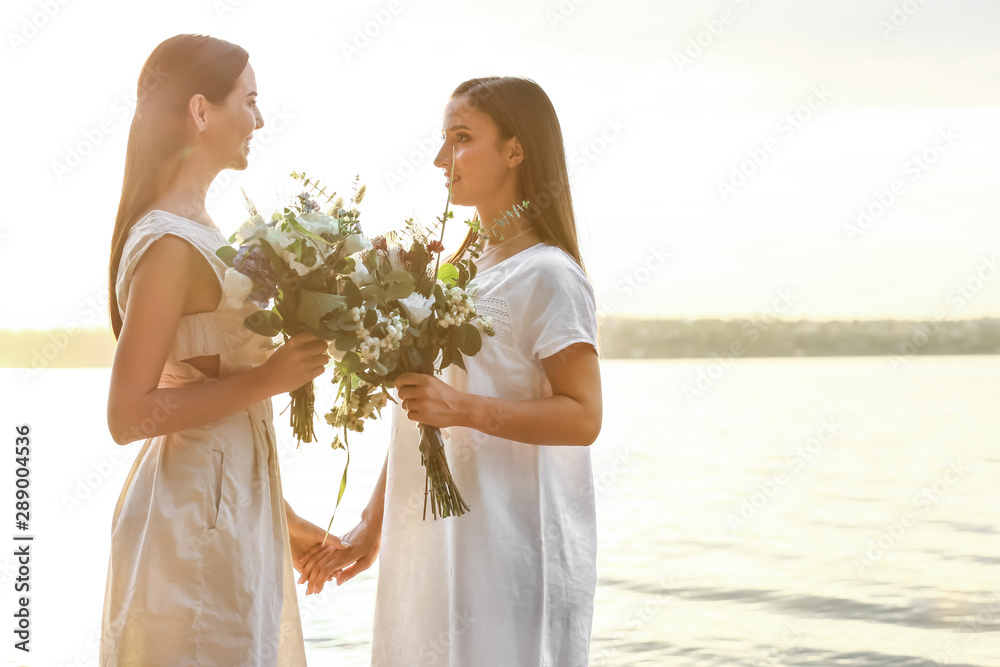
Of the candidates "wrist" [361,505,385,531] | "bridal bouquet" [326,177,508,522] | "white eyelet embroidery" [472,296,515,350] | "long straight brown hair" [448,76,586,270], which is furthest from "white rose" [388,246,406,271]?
"wrist" [361,505,385,531]

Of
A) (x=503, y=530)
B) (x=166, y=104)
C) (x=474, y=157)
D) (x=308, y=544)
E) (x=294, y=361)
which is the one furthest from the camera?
(x=308, y=544)

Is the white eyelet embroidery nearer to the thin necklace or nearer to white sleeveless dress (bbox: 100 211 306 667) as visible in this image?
the thin necklace

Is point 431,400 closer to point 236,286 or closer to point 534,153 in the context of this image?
point 236,286

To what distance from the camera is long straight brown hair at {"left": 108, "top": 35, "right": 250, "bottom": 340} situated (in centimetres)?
221

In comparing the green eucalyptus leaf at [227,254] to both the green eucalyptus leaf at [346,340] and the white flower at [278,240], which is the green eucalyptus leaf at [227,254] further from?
the green eucalyptus leaf at [346,340]

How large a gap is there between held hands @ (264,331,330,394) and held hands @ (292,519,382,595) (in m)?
0.68

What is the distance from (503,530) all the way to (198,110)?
123 cm

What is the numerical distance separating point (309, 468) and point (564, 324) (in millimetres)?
9831

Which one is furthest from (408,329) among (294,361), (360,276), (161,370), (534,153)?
(534,153)

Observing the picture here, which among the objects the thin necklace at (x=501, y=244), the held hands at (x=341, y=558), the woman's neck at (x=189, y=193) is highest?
the woman's neck at (x=189, y=193)

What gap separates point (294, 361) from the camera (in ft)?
6.97

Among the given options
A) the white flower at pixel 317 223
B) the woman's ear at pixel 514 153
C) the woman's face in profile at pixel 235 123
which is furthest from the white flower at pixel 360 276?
the woman's ear at pixel 514 153

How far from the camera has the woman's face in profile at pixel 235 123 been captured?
2246 mm

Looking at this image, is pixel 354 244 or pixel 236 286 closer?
pixel 236 286
